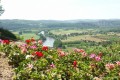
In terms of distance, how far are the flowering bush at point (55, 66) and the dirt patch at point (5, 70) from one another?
0.32 m

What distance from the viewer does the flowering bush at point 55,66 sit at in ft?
36.3

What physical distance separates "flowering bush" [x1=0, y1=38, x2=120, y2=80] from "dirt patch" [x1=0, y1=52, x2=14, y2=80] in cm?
32

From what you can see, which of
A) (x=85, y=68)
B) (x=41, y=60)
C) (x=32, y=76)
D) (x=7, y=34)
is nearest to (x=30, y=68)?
(x=32, y=76)

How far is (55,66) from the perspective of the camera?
494 inches

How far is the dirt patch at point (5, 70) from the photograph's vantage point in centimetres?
1115

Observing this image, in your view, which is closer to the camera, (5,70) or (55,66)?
(5,70)

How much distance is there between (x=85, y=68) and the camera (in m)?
13.5

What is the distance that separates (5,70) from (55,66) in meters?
2.32

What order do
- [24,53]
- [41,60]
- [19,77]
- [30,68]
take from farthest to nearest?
1. [24,53]
2. [41,60]
3. [30,68]
4. [19,77]

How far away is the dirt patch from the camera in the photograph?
11152 millimetres

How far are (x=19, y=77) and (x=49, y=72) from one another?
1.28 m

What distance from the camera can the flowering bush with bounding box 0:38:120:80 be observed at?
36.3 ft
